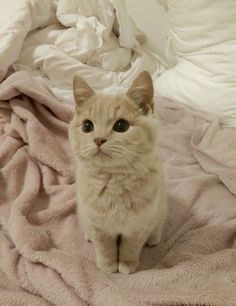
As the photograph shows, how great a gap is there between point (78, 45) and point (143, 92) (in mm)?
953

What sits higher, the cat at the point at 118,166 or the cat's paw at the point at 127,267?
the cat at the point at 118,166

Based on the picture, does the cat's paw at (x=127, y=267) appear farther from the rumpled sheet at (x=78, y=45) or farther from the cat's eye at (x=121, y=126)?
the rumpled sheet at (x=78, y=45)

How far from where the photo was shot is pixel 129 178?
88 cm

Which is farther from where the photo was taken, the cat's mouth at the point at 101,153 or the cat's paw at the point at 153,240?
the cat's paw at the point at 153,240

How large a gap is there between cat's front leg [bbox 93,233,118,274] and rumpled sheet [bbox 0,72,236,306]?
Result: 0.09 ft

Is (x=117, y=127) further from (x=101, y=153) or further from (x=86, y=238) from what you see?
(x=86, y=238)

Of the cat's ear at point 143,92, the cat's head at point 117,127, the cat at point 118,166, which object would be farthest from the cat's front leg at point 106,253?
the cat's ear at point 143,92

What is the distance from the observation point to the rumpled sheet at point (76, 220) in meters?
0.88

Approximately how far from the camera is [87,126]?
0.87 m

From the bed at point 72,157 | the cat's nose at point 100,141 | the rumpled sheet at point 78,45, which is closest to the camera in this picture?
the cat's nose at point 100,141

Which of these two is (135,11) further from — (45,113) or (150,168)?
(150,168)

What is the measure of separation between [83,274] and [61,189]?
0.39 metres

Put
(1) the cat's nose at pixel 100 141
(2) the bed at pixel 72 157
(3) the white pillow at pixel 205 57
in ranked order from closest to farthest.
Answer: (1) the cat's nose at pixel 100 141 < (2) the bed at pixel 72 157 < (3) the white pillow at pixel 205 57

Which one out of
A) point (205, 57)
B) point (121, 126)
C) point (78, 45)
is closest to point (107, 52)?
point (78, 45)
